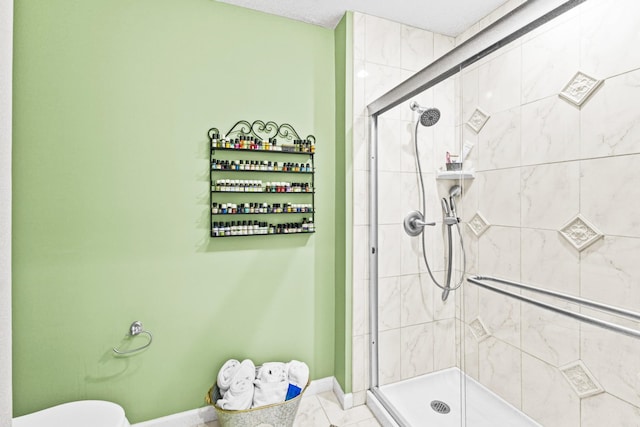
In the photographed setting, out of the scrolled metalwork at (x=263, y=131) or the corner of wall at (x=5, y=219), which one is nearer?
the corner of wall at (x=5, y=219)

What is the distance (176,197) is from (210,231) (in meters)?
0.25

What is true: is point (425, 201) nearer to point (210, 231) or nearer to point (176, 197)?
point (210, 231)

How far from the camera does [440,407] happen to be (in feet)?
4.95

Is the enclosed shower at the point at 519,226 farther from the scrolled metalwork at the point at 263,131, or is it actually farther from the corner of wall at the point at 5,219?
the corner of wall at the point at 5,219

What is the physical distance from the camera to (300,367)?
168cm

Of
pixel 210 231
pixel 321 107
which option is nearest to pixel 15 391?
pixel 210 231

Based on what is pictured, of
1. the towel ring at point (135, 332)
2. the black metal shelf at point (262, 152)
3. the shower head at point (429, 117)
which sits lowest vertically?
the towel ring at point (135, 332)

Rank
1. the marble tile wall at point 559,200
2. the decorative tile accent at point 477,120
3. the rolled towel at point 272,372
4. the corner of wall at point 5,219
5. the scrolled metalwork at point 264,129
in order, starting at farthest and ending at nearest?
the scrolled metalwork at point 264,129, the rolled towel at point 272,372, the decorative tile accent at point 477,120, the marble tile wall at point 559,200, the corner of wall at point 5,219

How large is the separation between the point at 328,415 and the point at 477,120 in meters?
1.72

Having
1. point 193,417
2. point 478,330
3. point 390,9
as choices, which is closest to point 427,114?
point 390,9

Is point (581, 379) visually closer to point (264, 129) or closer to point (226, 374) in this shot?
point (226, 374)

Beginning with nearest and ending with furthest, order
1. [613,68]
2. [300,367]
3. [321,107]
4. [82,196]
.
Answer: [613,68], [82,196], [300,367], [321,107]

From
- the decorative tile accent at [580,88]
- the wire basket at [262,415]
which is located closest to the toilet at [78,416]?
the wire basket at [262,415]

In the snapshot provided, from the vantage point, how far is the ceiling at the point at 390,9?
1670 mm
